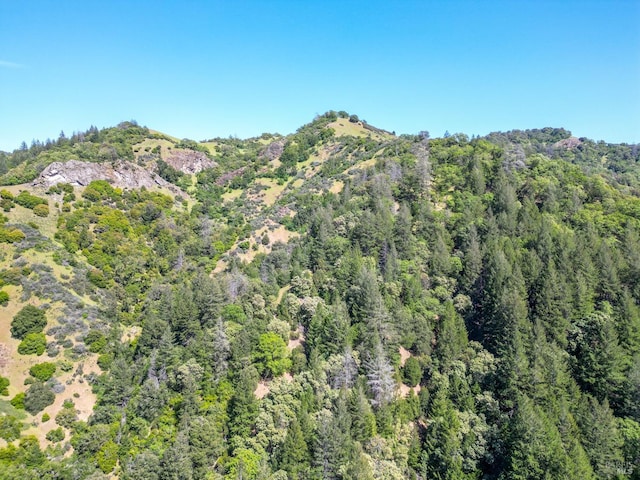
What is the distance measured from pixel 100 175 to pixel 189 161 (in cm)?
5047

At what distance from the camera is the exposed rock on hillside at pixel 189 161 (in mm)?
155238

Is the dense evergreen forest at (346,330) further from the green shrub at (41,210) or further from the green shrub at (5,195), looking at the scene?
the green shrub at (5,195)

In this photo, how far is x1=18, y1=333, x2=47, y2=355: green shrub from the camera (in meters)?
63.0

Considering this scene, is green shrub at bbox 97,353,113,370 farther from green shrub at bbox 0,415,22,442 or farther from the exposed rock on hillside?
the exposed rock on hillside

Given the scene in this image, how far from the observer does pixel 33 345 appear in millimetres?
63594

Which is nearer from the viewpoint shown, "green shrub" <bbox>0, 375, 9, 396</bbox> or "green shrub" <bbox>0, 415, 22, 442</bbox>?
"green shrub" <bbox>0, 415, 22, 442</bbox>

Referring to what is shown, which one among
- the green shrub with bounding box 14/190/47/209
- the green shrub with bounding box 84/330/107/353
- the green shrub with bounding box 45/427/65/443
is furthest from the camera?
the green shrub with bounding box 14/190/47/209

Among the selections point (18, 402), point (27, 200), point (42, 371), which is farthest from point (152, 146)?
point (18, 402)

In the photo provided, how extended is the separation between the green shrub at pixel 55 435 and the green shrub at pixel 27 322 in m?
19.3

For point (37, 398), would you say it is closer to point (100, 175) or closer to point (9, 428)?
point (9, 428)

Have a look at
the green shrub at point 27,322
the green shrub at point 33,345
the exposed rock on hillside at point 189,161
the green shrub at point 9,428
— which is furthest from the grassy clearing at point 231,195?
the green shrub at point 9,428

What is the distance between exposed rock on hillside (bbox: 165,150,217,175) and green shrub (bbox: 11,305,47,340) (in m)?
96.9

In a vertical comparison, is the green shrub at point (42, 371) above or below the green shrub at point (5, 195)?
below

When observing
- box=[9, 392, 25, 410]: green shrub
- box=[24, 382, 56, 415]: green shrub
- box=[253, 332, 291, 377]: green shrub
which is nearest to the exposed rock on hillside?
box=[24, 382, 56, 415]: green shrub
